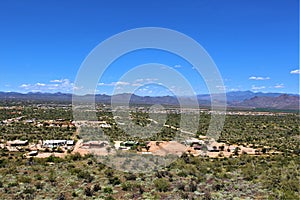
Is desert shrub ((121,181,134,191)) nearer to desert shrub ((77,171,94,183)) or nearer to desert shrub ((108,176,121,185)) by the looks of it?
desert shrub ((108,176,121,185))

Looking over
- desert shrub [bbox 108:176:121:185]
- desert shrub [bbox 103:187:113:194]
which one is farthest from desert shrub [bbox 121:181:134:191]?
desert shrub [bbox 103:187:113:194]

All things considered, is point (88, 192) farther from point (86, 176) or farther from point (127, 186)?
point (86, 176)

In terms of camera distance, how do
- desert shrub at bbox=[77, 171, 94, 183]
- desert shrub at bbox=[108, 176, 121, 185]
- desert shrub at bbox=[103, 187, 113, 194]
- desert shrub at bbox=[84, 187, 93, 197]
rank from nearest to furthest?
1. desert shrub at bbox=[84, 187, 93, 197]
2. desert shrub at bbox=[103, 187, 113, 194]
3. desert shrub at bbox=[108, 176, 121, 185]
4. desert shrub at bbox=[77, 171, 94, 183]

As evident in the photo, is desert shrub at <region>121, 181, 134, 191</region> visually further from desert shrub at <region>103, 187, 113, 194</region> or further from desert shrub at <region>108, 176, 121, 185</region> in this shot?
desert shrub at <region>103, 187, 113, 194</region>

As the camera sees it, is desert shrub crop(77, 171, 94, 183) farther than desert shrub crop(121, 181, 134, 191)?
Yes

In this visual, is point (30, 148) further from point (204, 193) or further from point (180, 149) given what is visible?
point (204, 193)

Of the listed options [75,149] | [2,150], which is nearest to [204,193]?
[75,149]

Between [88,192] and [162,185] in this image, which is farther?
[162,185]

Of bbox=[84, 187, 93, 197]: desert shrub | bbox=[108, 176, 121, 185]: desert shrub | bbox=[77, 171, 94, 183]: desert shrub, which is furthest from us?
bbox=[77, 171, 94, 183]: desert shrub

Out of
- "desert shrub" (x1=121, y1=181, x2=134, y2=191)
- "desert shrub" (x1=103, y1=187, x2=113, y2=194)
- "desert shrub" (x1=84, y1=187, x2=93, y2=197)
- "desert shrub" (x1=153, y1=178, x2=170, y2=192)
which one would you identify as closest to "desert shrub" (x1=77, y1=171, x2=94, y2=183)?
"desert shrub" (x1=103, y1=187, x2=113, y2=194)

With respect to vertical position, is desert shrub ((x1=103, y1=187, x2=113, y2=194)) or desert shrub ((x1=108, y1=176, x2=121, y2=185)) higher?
desert shrub ((x1=108, y1=176, x2=121, y2=185))

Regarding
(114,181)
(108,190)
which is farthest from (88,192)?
(114,181)
